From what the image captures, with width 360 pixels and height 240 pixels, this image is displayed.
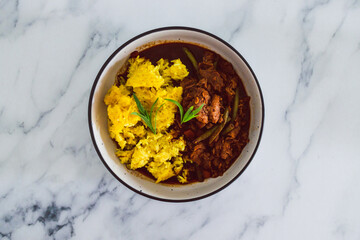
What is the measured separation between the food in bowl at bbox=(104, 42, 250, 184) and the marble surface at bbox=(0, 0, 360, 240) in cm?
24

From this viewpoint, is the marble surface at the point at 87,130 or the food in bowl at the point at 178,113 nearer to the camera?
the food in bowl at the point at 178,113

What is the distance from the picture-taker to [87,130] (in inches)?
89.7

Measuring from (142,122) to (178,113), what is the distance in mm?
210

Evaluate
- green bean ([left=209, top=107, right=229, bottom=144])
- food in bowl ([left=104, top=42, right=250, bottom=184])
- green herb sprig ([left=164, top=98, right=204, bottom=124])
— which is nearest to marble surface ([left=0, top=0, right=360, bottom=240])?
food in bowl ([left=104, top=42, right=250, bottom=184])

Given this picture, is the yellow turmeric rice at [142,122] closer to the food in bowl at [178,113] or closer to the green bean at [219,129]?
the food in bowl at [178,113]

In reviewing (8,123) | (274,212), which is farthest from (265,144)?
(8,123)

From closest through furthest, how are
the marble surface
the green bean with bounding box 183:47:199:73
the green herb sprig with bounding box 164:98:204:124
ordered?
the green herb sprig with bounding box 164:98:204:124
the green bean with bounding box 183:47:199:73
the marble surface

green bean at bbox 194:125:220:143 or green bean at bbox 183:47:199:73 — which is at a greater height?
green bean at bbox 183:47:199:73

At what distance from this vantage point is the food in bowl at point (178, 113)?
6.71 feet

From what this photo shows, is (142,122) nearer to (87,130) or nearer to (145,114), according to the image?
(145,114)

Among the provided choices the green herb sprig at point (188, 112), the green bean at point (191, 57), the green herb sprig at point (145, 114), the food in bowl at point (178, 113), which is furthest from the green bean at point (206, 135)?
the green bean at point (191, 57)

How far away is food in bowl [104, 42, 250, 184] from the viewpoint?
204 cm

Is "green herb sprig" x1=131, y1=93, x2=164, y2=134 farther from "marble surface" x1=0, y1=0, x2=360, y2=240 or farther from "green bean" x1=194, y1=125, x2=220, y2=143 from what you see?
"marble surface" x1=0, y1=0, x2=360, y2=240

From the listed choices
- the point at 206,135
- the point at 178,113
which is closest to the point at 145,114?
the point at 178,113
